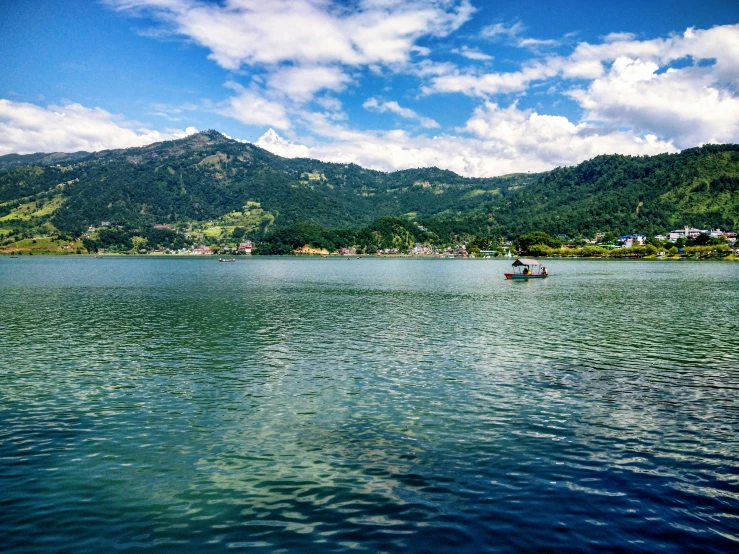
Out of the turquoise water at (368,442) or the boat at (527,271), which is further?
the boat at (527,271)

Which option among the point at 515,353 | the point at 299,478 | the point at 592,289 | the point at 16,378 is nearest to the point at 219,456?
the point at 299,478

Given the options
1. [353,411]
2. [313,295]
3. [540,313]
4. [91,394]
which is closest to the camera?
[353,411]

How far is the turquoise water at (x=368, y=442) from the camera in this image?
13.5 metres

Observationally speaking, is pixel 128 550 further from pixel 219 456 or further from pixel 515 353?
pixel 515 353

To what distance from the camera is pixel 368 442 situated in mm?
19766

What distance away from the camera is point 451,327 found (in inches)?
1971

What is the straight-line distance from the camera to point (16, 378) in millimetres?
29344

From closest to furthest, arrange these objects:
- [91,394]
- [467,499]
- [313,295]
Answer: [467,499] < [91,394] < [313,295]

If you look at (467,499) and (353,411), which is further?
(353,411)

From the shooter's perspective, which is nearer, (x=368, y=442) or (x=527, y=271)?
(x=368, y=442)

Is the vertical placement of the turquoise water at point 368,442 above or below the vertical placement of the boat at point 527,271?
below

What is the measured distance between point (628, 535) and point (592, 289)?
8995 centimetres

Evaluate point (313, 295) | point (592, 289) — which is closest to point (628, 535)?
point (313, 295)

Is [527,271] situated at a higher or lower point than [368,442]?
higher
